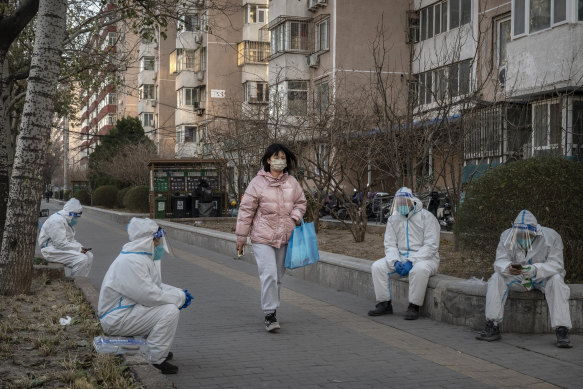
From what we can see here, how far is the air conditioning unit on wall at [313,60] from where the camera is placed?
35.3 metres

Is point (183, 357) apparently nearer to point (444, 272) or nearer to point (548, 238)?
point (548, 238)

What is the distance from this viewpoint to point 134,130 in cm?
5316

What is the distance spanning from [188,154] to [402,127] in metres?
40.0

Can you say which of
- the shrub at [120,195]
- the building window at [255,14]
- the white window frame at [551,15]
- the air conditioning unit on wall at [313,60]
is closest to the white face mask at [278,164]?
the white window frame at [551,15]

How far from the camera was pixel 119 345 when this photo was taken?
5.41 metres

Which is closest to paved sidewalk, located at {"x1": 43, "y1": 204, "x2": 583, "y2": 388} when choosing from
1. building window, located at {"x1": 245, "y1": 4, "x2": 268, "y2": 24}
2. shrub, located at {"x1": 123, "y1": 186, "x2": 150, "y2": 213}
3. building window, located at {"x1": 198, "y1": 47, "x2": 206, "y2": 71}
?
shrub, located at {"x1": 123, "y1": 186, "x2": 150, "y2": 213}

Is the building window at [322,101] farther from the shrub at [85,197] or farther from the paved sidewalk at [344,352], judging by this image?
the shrub at [85,197]

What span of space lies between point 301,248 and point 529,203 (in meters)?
2.66

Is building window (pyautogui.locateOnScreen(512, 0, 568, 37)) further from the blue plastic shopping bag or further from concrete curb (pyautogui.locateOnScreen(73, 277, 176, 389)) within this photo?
concrete curb (pyautogui.locateOnScreen(73, 277, 176, 389))

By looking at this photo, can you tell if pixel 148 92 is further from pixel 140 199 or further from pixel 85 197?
pixel 140 199

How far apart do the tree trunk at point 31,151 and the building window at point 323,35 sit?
2650cm

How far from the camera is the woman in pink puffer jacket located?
7.58 meters

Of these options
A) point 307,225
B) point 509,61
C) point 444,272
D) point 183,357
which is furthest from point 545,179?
point 509,61

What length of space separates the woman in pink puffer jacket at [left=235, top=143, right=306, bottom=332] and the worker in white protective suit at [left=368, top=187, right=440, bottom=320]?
1.28m
